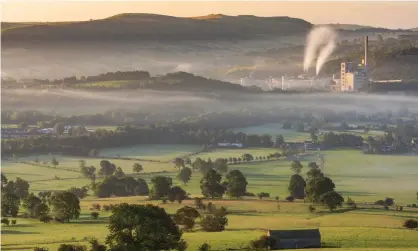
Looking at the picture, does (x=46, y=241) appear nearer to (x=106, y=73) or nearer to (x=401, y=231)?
(x=401, y=231)

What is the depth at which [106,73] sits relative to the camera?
33469mm

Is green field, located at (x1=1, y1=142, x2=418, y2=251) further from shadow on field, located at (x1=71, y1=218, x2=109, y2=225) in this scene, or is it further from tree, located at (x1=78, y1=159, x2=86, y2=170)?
tree, located at (x1=78, y1=159, x2=86, y2=170)

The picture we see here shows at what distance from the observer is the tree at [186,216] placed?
637 inches

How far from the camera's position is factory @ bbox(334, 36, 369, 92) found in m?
32.1

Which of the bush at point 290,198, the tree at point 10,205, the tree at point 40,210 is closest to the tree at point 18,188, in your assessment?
the tree at point 10,205

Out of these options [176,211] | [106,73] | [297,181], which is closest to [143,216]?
[176,211]

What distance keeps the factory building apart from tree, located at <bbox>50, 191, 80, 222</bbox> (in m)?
15.9

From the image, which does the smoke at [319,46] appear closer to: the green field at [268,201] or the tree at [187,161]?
the green field at [268,201]

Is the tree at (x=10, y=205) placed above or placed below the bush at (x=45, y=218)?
above

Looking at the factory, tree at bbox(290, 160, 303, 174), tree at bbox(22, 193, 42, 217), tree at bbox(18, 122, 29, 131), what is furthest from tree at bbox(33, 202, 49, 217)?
the factory

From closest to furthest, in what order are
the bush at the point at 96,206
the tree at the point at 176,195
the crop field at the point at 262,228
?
the crop field at the point at 262,228 → the bush at the point at 96,206 → the tree at the point at 176,195

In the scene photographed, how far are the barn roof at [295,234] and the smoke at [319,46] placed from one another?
1803 centimetres

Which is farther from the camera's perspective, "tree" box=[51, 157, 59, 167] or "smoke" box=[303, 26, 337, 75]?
"smoke" box=[303, 26, 337, 75]

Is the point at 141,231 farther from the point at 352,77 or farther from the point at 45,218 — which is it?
the point at 352,77
